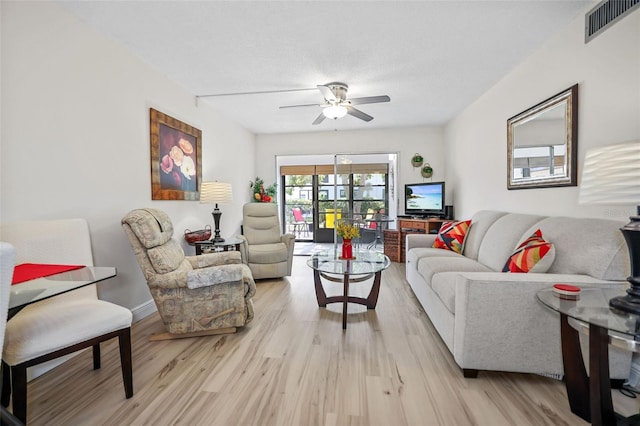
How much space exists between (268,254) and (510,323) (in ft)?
9.61

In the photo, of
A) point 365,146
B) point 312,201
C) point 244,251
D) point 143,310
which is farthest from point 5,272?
point 312,201

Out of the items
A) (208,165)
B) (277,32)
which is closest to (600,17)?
(277,32)

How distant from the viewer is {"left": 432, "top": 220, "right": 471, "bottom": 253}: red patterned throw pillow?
3.42m

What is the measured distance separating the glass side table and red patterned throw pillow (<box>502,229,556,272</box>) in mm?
413

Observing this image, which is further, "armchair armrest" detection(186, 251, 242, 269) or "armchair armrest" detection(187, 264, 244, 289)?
"armchair armrest" detection(186, 251, 242, 269)

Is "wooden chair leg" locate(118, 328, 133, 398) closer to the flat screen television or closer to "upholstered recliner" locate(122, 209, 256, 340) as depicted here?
"upholstered recliner" locate(122, 209, 256, 340)

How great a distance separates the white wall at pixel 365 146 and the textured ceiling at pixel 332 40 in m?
1.79

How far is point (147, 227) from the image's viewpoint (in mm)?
2234

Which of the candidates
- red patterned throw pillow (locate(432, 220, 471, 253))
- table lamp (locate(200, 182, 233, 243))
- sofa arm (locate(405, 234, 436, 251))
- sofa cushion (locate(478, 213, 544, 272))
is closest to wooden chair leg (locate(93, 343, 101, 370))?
table lamp (locate(200, 182, 233, 243))

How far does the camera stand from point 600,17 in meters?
1.93

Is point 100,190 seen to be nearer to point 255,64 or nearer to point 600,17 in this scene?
point 255,64

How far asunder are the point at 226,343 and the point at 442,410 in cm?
154

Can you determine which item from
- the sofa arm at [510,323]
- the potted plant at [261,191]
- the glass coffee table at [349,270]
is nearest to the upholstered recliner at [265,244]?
the potted plant at [261,191]

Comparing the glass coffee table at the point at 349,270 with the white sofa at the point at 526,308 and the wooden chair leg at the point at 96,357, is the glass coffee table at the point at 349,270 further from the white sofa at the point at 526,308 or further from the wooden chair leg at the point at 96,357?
the wooden chair leg at the point at 96,357
